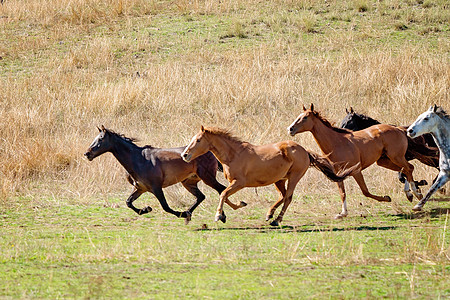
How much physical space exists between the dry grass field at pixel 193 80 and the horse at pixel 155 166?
56cm

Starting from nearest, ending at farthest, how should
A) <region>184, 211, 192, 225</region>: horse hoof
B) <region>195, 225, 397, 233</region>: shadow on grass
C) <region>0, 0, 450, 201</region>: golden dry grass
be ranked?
1. <region>195, 225, 397, 233</region>: shadow on grass
2. <region>184, 211, 192, 225</region>: horse hoof
3. <region>0, 0, 450, 201</region>: golden dry grass

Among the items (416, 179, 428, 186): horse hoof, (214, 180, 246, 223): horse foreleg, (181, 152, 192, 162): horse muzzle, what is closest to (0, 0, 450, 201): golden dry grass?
(416, 179, 428, 186): horse hoof

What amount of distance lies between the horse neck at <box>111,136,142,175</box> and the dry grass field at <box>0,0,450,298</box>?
0.87 metres

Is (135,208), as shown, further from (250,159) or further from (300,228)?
(300,228)

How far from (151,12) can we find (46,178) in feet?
38.7

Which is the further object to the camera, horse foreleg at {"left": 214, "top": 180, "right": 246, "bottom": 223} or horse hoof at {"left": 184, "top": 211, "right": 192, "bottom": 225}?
horse hoof at {"left": 184, "top": 211, "right": 192, "bottom": 225}

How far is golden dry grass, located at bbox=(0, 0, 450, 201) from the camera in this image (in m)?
16.0

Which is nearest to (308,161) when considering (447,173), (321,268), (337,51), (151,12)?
(447,173)

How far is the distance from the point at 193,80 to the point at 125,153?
879 centimetres

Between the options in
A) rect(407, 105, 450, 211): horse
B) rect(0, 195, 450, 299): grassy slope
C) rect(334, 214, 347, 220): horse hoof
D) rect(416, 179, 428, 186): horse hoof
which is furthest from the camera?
rect(416, 179, 428, 186): horse hoof

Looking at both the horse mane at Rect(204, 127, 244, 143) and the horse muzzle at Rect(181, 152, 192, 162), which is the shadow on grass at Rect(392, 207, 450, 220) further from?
the horse muzzle at Rect(181, 152, 192, 162)

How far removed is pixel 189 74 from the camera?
→ 69.4ft

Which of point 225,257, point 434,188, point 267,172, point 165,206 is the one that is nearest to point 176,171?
point 165,206

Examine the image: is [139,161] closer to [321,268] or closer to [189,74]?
[321,268]
